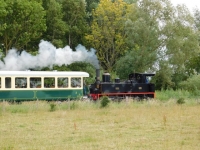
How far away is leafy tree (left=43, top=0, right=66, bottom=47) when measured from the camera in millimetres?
45219

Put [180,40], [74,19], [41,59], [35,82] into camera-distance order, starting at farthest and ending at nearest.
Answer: [74,19]
[180,40]
[41,59]
[35,82]

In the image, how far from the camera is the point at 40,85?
27938 millimetres

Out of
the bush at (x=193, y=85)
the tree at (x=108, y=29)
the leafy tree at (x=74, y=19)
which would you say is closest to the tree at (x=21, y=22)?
the leafy tree at (x=74, y=19)

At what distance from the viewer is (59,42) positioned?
44.2 m

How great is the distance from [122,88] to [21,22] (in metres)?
15.6

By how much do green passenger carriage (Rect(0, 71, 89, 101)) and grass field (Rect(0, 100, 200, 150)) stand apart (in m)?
3.81

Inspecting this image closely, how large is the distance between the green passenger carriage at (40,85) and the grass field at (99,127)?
381 cm

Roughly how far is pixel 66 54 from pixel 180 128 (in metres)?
22.1

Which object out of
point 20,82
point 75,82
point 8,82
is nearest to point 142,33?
point 75,82

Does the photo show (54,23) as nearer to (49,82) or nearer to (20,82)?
(49,82)

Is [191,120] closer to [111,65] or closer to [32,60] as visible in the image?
[32,60]

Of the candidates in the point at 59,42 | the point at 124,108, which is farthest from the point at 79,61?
the point at 124,108

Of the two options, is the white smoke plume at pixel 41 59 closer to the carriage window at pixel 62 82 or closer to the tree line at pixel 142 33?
the tree line at pixel 142 33

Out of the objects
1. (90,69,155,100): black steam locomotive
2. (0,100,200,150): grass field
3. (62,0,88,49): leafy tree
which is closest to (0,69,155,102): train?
(90,69,155,100): black steam locomotive
